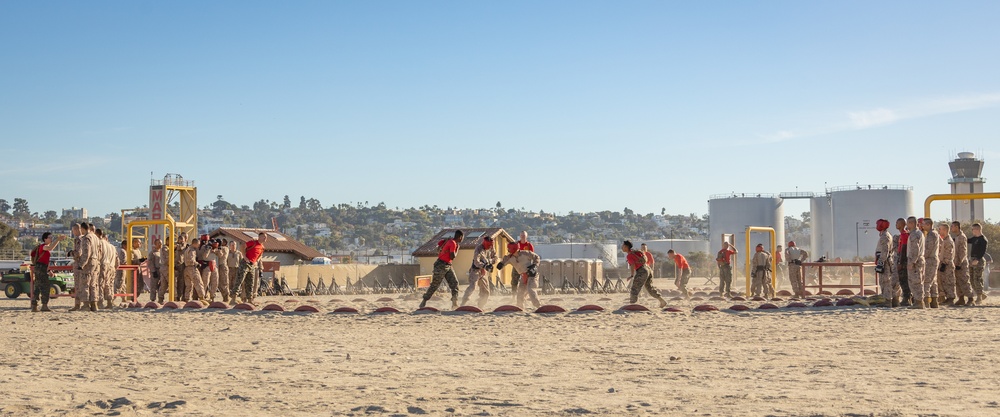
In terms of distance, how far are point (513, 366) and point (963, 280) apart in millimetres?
12794

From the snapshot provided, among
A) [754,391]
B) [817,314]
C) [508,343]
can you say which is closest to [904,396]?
[754,391]

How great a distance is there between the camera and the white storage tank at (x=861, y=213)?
83.8 meters

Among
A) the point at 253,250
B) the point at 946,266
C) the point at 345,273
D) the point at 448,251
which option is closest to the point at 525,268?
the point at 448,251

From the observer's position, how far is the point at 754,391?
8.62m

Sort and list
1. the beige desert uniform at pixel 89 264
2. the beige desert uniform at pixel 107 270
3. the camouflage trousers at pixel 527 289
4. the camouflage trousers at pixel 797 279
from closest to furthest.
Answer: the camouflage trousers at pixel 527 289 → the beige desert uniform at pixel 89 264 → the beige desert uniform at pixel 107 270 → the camouflage trousers at pixel 797 279

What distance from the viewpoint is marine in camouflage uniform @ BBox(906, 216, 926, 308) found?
18422 mm

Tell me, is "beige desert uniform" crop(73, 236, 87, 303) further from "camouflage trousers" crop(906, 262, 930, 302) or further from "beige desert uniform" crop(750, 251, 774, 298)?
"beige desert uniform" crop(750, 251, 774, 298)

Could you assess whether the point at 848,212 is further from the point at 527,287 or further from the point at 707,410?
the point at 707,410

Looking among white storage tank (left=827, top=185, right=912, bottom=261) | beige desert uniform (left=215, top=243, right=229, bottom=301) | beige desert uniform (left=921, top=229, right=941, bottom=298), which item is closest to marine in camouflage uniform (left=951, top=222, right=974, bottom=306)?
beige desert uniform (left=921, top=229, right=941, bottom=298)

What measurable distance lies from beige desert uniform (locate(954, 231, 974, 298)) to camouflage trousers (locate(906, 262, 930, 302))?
4.70 ft

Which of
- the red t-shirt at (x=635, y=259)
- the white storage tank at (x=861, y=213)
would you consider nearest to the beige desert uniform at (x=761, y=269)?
the red t-shirt at (x=635, y=259)

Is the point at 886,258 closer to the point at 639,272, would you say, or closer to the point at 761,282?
the point at 639,272

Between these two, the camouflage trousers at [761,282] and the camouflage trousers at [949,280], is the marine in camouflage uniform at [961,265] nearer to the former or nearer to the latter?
the camouflage trousers at [949,280]

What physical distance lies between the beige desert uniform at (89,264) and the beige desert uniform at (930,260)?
51.9ft
